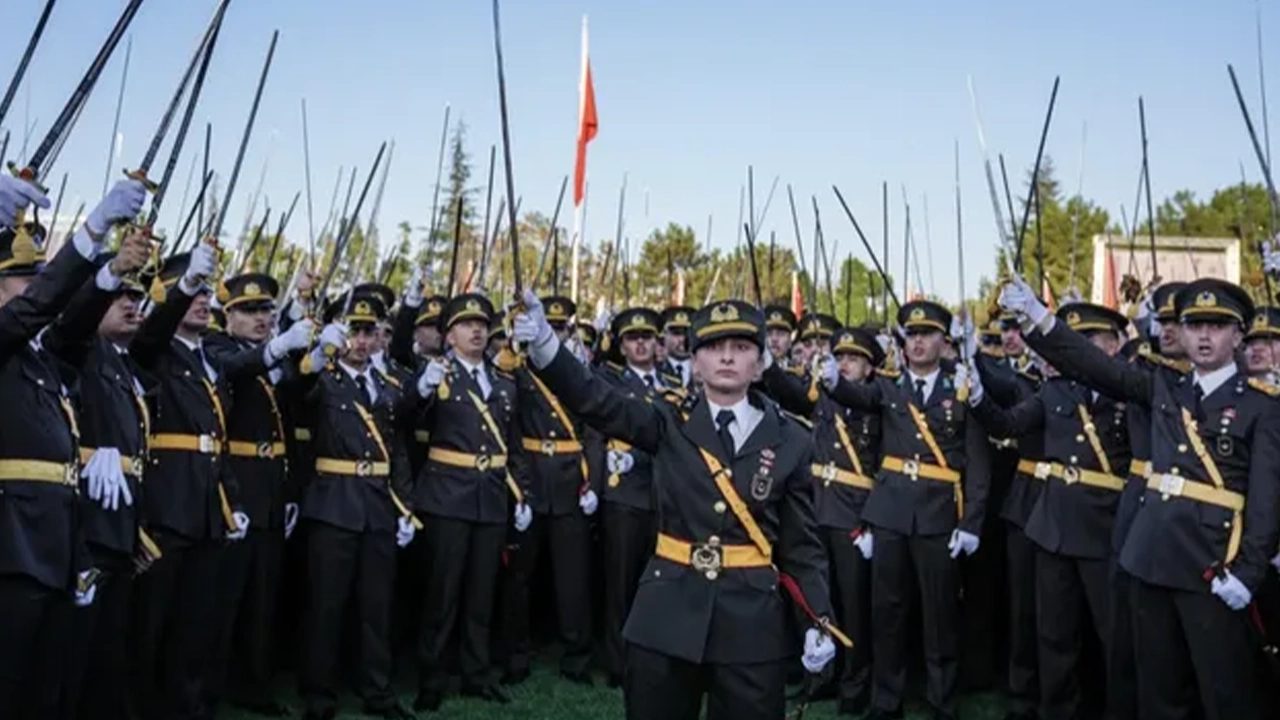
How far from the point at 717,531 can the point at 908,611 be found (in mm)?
3620

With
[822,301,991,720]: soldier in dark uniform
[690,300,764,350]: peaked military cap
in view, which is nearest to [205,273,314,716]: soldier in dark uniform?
[690,300,764,350]: peaked military cap

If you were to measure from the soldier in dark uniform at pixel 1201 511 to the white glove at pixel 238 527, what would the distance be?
4210mm

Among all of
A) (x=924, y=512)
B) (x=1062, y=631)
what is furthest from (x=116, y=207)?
(x=1062, y=631)

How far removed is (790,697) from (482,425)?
9.70ft

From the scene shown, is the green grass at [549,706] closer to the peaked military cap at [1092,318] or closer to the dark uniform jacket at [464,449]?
the dark uniform jacket at [464,449]

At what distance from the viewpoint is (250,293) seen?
22.8 feet

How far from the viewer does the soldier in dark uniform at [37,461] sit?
403 cm

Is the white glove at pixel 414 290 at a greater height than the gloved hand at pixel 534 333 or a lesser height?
greater

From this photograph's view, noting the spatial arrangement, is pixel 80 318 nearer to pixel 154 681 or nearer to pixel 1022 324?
pixel 154 681

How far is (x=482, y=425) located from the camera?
764 centimetres

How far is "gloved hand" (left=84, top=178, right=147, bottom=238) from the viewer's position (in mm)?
3973

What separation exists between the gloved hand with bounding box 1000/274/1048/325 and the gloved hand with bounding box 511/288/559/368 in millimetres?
2669

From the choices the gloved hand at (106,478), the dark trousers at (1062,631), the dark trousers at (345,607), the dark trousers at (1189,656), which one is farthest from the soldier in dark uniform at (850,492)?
the gloved hand at (106,478)

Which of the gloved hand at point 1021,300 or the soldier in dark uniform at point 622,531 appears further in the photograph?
the soldier in dark uniform at point 622,531
